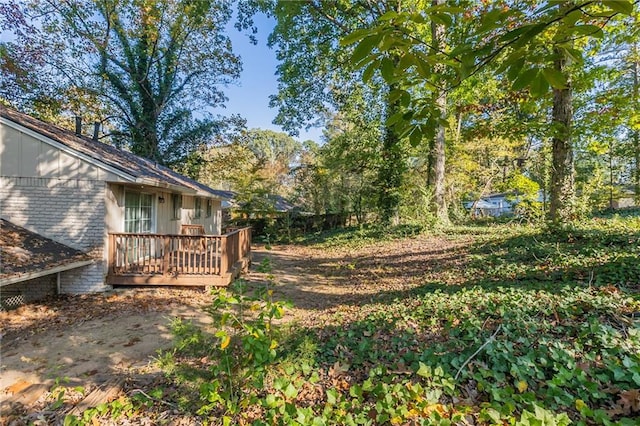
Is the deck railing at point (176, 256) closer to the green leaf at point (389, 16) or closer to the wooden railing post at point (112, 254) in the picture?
the wooden railing post at point (112, 254)

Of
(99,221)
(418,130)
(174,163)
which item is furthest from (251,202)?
(418,130)

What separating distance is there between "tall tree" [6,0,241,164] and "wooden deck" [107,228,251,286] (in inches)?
469

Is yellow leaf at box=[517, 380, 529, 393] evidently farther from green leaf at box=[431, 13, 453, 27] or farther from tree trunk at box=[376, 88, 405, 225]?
tree trunk at box=[376, 88, 405, 225]

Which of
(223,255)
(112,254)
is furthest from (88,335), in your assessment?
(223,255)

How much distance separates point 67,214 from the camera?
7266 mm

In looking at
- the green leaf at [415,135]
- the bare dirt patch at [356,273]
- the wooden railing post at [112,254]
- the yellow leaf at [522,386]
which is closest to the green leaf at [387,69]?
the green leaf at [415,135]

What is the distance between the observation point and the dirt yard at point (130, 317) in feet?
12.7

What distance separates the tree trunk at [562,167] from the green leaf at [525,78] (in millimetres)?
7549

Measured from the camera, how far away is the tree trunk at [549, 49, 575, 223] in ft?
24.0

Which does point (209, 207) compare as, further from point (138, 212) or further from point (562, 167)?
point (562, 167)

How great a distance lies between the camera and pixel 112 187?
746 centimetres

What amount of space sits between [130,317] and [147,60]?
1663 centimetres

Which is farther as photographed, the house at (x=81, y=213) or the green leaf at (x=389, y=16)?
the house at (x=81, y=213)

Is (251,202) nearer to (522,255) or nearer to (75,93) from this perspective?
(75,93)
